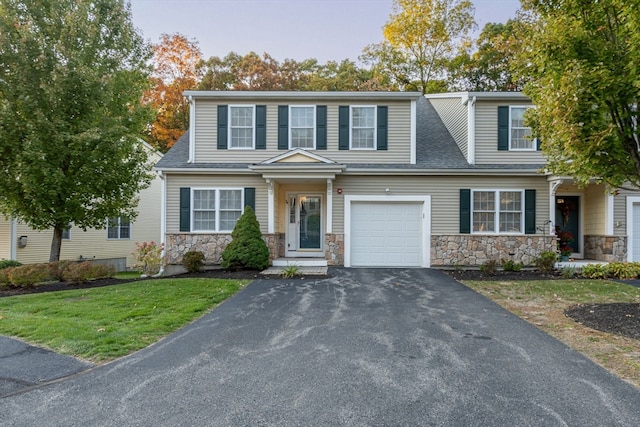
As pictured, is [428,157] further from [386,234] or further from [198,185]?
[198,185]

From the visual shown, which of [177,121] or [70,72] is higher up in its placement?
[177,121]

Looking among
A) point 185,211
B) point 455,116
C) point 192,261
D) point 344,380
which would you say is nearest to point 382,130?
point 455,116

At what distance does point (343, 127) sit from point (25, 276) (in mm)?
9461

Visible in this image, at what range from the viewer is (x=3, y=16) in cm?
872

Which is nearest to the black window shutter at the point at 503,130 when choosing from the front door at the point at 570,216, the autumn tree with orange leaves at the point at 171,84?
the front door at the point at 570,216

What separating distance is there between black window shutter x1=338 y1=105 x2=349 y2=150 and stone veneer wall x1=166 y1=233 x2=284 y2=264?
3.82m

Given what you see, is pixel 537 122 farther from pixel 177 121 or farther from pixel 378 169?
pixel 177 121

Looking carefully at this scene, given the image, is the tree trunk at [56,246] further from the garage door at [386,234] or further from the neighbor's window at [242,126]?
the garage door at [386,234]

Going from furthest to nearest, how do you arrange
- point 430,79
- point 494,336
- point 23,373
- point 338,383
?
point 430,79 < point 494,336 < point 23,373 < point 338,383

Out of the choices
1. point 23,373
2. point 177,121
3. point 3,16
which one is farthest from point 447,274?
point 177,121

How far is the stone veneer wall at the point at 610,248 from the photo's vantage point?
1062 centimetres

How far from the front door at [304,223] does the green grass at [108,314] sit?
155 inches

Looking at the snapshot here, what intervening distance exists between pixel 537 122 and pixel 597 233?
23.9 ft

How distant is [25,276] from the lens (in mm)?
8148
